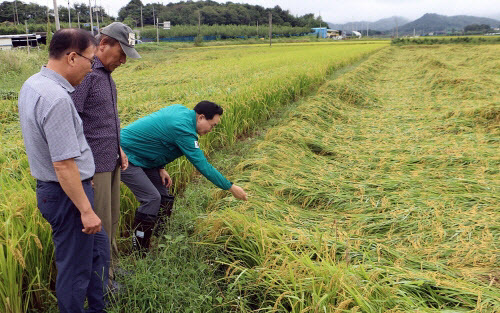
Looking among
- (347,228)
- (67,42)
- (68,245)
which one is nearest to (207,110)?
(67,42)

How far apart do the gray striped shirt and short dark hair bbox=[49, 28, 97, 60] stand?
0.08 meters

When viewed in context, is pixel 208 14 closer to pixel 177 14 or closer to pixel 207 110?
pixel 177 14

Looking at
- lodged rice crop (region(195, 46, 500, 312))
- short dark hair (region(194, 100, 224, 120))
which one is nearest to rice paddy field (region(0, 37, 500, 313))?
lodged rice crop (region(195, 46, 500, 312))

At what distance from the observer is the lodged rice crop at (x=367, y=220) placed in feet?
5.55

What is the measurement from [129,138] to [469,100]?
635 centimetres

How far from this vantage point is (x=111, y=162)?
77.0 inches

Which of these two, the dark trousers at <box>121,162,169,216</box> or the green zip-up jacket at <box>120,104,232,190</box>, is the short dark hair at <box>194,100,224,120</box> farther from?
the dark trousers at <box>121,162,169,216</box>

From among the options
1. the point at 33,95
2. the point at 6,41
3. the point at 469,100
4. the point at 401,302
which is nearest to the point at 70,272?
the point at 33,95

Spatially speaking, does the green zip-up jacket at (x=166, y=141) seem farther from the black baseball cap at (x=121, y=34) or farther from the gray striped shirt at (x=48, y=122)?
the gray striped shirt at (x=48, y=122)

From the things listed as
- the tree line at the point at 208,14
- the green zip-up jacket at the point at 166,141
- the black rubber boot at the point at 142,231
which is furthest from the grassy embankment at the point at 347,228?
the tree line at the point at 208,14

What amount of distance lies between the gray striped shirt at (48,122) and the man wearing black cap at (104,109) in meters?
0.39

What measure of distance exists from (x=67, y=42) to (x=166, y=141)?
1.01m

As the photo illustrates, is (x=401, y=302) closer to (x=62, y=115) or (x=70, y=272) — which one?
(x=70, y=272)

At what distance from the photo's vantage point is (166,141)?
2365 millimetres
